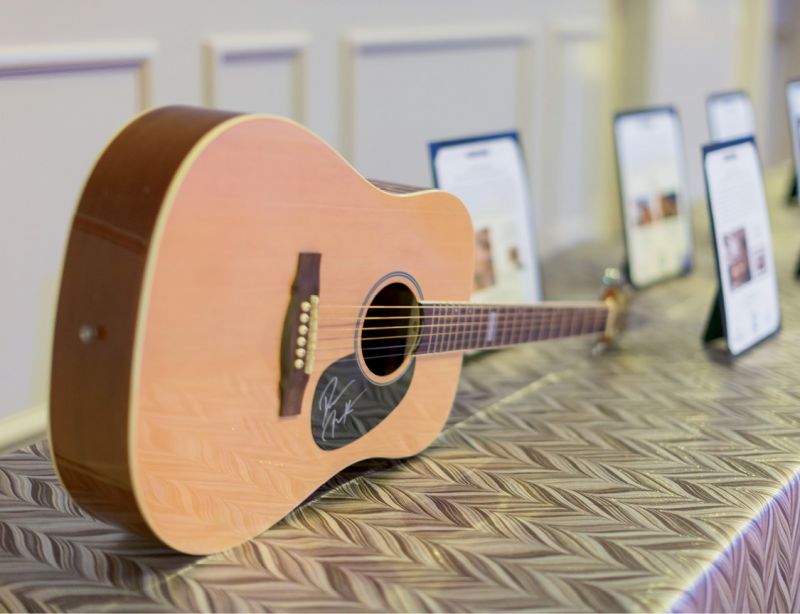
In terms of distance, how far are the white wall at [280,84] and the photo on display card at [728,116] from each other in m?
0.59

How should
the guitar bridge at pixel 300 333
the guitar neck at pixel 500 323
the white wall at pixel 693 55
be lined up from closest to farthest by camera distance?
the guitar bridge at pixel 300 333
the guitar neck at pixel 500 323
the white wall at pixel 693 55

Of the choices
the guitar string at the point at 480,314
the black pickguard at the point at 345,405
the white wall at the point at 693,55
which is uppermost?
the white wall at the point at 693,55

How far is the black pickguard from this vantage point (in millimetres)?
845

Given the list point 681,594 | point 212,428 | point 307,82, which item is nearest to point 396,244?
point 212,428

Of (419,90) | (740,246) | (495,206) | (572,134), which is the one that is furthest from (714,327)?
(572,134)

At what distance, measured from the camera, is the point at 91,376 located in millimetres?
685

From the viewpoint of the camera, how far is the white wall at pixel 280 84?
1.48 meters

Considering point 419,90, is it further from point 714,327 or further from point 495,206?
point 714,327

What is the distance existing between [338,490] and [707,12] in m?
3.24

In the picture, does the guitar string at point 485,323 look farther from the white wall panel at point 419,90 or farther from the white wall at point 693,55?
the white wall at point 693,55

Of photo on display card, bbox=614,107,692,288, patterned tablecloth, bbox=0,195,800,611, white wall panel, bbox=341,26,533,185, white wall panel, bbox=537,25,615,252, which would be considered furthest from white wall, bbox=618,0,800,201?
patterned tablecloth, bbox=0,195,800,611

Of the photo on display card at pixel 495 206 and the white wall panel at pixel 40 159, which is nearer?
the photo on display card at pixel 495 206

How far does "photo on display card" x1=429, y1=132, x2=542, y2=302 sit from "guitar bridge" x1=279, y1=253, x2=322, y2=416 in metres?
0.49
